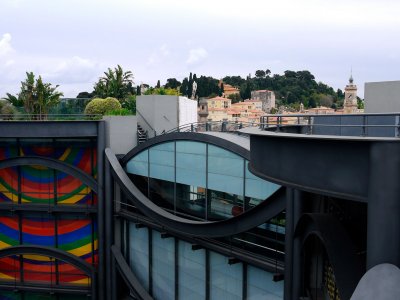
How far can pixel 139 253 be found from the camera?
21.6 metres

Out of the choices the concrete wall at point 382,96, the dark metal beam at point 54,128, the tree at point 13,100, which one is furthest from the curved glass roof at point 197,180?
the tree at point 13,100

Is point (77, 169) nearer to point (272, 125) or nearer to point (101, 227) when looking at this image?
point (101, 227)

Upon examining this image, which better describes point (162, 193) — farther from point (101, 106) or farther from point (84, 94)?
point (84, 94)

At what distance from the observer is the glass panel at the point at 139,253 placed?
2109 centimetres

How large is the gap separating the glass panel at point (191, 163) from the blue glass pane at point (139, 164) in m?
2.43

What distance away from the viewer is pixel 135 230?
21812mm

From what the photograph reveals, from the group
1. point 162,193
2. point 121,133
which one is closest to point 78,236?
point 121,133

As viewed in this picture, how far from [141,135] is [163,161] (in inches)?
183

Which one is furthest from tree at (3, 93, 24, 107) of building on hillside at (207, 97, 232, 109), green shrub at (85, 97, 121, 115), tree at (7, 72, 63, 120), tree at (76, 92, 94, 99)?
building on hillside at (207, 97, 232, 109)

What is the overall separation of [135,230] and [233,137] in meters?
8.12

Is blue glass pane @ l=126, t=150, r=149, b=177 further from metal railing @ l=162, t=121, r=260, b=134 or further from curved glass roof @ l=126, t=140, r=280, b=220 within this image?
metal railing @ l=162, t=121, r=260, b=134

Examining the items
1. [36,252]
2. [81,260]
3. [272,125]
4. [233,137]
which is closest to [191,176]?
[233,137]

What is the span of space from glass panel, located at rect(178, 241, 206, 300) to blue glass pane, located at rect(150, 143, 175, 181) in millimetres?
2836

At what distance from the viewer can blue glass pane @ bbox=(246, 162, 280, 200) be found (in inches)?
555
